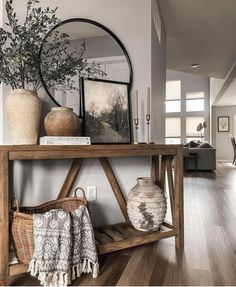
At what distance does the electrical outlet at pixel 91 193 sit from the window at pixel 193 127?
9.55 meters

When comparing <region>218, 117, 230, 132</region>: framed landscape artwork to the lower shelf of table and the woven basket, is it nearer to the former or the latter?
the lower shelf of table

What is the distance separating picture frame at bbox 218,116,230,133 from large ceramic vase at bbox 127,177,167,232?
30.7 feet

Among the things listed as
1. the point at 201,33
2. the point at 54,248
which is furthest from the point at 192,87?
the point at 54,248

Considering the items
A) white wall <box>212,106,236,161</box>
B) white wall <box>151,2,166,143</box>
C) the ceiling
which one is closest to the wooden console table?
white wall <box>151,2,166,143</box>

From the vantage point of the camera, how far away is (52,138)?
5.19 feet

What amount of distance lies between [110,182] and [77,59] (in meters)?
1.07

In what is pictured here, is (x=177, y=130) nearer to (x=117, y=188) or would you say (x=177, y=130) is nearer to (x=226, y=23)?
(x=226, y=23)

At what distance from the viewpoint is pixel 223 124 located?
10.3m

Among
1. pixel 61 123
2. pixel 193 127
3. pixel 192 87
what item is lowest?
pixel 61 123

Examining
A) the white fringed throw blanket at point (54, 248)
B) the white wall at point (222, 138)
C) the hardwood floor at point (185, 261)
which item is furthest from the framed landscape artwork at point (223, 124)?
the white fringed throw blanket at point (54, 248)

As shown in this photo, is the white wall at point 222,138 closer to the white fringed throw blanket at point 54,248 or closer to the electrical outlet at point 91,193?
the electrical outlet at point 91,193

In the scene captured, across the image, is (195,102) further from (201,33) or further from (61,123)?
(61,123)

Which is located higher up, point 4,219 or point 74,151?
point 74,151

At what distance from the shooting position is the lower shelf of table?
1.69 m
